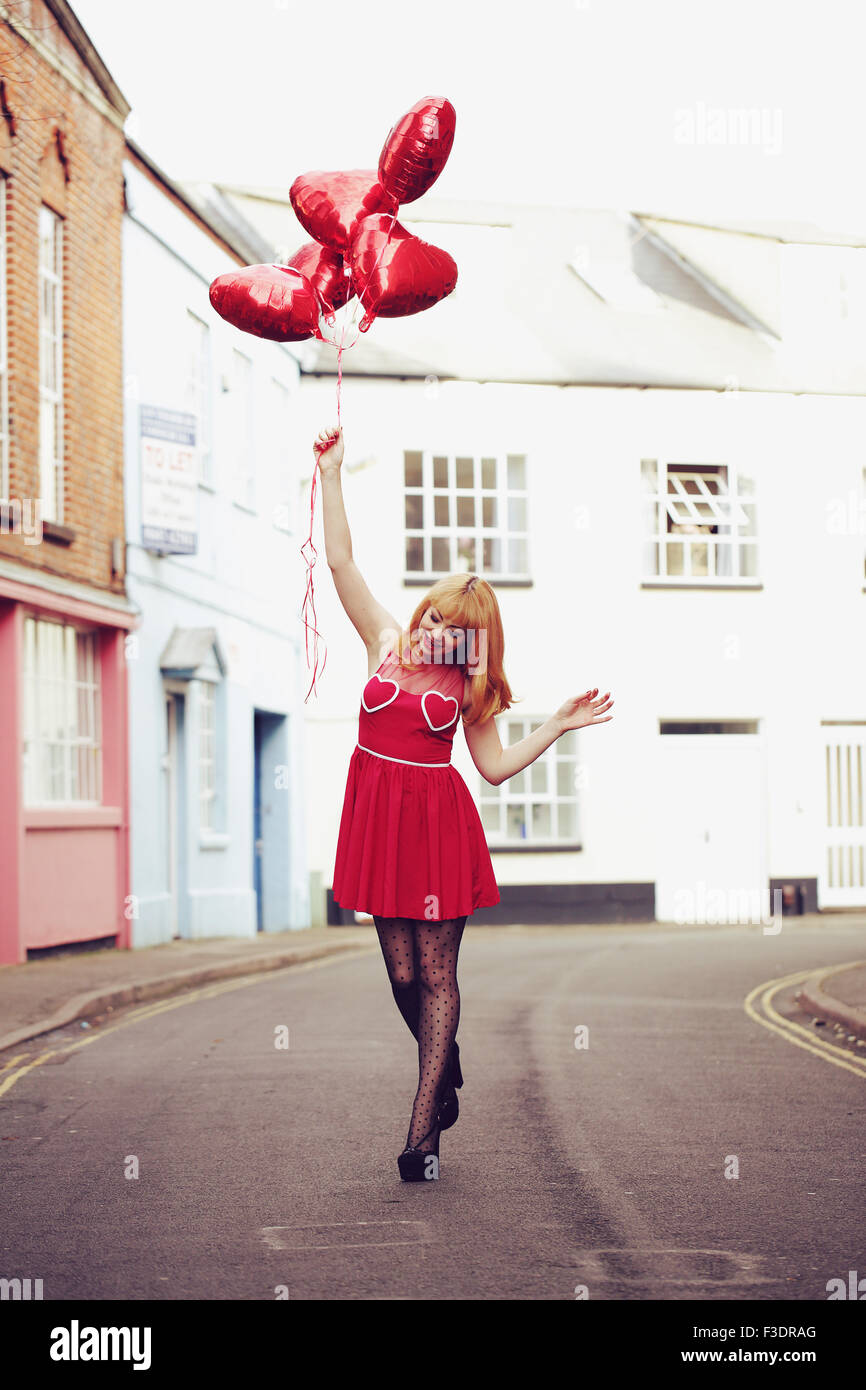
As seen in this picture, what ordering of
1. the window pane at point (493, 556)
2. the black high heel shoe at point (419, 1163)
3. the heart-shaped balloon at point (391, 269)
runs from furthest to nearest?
the window pane at point (493, 556)
the heart-shaped balloon at point (391, 269)
the black high heel shoe at point (419, 1163)

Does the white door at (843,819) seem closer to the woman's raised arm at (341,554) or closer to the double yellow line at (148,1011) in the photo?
the double yellow line at (148,1011)

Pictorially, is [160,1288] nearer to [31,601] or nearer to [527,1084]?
[527,1084]

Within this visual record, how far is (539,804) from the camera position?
80.4ft

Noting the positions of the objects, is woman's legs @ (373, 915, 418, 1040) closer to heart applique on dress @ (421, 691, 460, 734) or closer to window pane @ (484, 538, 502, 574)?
heart applique on dress @ (421, 691, 460, 734)

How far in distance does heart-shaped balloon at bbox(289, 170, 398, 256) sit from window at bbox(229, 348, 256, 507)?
1355 cm

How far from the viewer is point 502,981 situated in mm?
13836

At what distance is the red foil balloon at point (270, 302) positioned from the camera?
6.31 meters

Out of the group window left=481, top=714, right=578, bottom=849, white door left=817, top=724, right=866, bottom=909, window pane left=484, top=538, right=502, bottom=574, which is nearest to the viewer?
window left=481, top=714, right=578, bottom=849

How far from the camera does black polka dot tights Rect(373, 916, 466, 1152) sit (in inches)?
221

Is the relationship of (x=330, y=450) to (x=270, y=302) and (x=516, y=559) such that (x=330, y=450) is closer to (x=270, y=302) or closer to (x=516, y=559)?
A: (x=270, y=302)

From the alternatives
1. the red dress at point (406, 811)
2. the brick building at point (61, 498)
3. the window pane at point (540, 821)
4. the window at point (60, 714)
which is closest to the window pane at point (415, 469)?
the window pane at point (540, 821)

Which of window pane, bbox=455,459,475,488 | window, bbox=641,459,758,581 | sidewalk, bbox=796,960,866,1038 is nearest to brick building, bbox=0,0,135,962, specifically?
sidewalk, bbox=796,960,866,1038

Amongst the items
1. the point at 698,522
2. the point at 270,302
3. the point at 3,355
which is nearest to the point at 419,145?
the point at 270,302

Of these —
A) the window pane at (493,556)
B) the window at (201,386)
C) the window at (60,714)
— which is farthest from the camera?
the window pane at (493,556)
